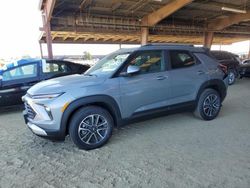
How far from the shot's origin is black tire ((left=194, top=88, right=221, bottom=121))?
429 cm

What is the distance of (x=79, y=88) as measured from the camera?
10.0 ft

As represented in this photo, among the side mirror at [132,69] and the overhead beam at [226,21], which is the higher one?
the overhead beam at [226,21]

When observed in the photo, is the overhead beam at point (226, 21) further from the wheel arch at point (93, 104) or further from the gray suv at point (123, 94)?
the wheel arch at point (93, 104)

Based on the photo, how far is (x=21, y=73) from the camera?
18.5ft

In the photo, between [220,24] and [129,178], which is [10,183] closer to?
[129,178]

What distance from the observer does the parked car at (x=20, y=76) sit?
17.7 feet

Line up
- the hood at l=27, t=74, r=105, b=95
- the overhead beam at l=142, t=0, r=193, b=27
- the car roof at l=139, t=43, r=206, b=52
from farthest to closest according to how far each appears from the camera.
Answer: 1. the overhead beam at l=142, t=0, r=193, b=27
2. the car roof at l=139, t=43, r=206, b=52
3. the hood at l=27, t=74, r=105, b=95

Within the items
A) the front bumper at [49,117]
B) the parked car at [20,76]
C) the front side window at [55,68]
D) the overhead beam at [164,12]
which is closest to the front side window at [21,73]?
the parked car at [20,76]

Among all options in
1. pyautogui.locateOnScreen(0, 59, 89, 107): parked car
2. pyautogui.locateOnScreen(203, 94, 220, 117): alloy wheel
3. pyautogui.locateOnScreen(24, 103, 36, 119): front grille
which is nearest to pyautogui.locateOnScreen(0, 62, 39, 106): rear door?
pyautogui.locateOnScreen(0, 59, 89, 107): parked car

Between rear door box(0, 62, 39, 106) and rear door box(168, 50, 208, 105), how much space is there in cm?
397

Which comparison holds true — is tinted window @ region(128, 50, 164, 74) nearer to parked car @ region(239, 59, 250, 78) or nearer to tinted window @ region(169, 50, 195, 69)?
tinted window @ region(169, 50, 195, 69)

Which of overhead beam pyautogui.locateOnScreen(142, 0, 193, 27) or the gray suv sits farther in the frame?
overhead beam pyautogui.locateOnScreen(142, 0, 193, 27)

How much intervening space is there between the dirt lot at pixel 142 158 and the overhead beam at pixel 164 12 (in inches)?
315

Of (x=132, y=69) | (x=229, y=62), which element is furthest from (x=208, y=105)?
(x=229, y=62)
